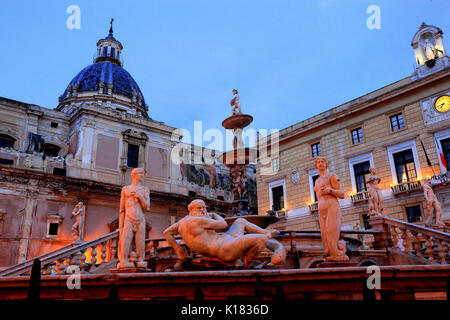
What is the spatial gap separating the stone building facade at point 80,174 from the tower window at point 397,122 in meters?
17.6

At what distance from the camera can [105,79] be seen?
144 ft

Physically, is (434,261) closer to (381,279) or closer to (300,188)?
(381,279)

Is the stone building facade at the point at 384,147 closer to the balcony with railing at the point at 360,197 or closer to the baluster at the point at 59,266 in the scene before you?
the balcony with railing at the point at 360,197

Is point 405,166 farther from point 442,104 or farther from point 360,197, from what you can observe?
point 442,104

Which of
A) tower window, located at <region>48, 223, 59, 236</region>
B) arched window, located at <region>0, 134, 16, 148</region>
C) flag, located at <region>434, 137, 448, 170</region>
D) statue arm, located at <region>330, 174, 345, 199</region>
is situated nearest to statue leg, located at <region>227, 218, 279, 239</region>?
statue arm, located at <region>330, 174, 345, 199</region>

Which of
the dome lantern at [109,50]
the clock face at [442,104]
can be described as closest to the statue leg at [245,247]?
the clock face at [442,104]

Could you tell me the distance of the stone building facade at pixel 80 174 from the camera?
80.5 ft

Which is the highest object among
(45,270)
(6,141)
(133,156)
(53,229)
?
(6,141)

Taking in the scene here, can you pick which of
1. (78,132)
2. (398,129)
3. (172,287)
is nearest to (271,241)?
(172,287)

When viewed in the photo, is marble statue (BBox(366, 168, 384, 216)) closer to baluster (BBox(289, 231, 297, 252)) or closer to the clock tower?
baluster (BBox(289, 231, 297, 252))

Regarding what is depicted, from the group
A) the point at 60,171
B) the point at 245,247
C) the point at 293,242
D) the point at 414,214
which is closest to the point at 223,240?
the point at 245,247

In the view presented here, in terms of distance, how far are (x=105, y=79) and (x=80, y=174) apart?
1967 cm

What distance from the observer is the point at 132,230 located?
23.5 feet
